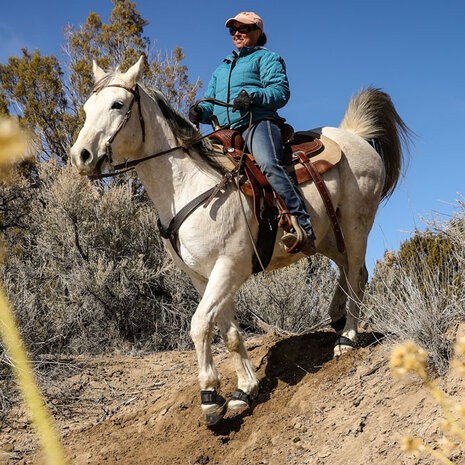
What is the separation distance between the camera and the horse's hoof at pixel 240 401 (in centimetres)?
448

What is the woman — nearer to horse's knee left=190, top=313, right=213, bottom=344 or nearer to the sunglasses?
the sunglasses

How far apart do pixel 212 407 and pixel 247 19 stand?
3.58 m

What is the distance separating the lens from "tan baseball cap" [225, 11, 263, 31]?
5137 millimetres

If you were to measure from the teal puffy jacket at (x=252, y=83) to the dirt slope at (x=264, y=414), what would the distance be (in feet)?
7.68

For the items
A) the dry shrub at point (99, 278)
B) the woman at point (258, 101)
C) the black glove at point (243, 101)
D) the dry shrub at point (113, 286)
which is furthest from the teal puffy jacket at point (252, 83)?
the dry shrub at point (99, 278)

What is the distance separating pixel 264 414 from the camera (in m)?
4.50

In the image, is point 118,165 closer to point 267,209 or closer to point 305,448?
point 267,209

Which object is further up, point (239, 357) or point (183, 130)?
point (183, 130)

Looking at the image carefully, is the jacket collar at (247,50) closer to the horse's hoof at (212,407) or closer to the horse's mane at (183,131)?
the horse's mane at (183,131)

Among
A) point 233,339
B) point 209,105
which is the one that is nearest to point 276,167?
point 209,105

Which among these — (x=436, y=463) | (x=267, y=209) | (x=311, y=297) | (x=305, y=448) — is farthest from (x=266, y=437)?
(x=311, y=297)

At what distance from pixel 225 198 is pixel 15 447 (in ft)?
11.3

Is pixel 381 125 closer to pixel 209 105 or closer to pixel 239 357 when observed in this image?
pixel 209 105

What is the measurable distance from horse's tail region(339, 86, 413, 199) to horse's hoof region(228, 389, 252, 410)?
116 inches
